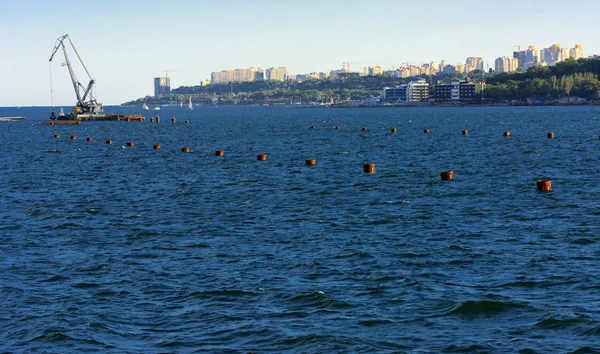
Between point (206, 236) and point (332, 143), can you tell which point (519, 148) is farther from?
point (206, 236)

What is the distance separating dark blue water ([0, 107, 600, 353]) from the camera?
63.7ft

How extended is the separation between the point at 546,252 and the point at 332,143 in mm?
65340

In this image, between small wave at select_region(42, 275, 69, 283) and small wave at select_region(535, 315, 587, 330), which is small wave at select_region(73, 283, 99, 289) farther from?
small wave at select_region(535, 315, 587, 330)

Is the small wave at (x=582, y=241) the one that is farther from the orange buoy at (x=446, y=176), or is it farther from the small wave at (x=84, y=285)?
the orange buoy at (x=446, y=176)

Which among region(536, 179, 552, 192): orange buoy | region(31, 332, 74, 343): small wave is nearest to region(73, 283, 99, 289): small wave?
region(31, 332, 74, 343): small wave

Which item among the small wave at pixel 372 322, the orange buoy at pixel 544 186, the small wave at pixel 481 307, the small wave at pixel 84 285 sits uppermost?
the orange buoy at pixel 544 186

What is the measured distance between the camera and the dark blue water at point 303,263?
1942 cm

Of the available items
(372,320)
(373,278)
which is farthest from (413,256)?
(372,320)

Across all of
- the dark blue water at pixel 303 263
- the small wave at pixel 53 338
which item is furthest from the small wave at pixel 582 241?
the small wave at pixel 53 338

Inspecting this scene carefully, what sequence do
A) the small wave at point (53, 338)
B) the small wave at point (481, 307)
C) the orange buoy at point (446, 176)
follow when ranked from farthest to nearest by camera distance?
the orange buoy at point (446, 176)
the small wave at point (481, 307)
the small wave at point (53, 338)

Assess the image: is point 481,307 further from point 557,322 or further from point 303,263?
point 303,263

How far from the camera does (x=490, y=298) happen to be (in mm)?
21812

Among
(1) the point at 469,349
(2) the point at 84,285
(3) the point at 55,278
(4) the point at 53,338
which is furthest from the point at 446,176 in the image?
(4) the point at 53,338

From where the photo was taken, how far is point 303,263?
86.7 ft
